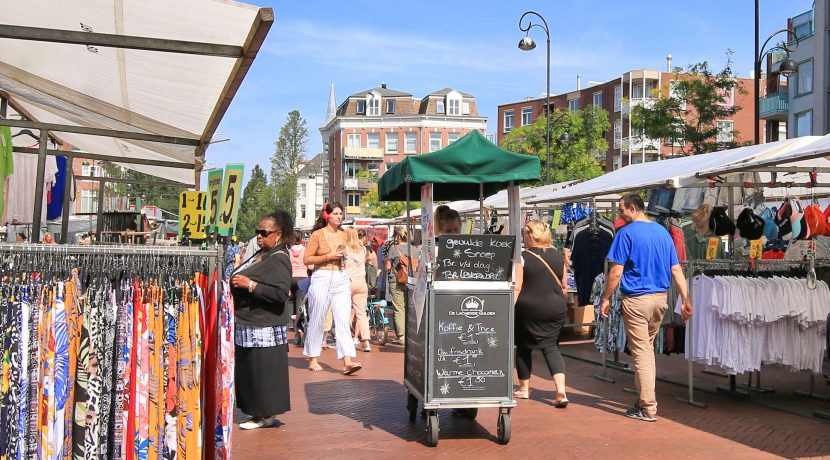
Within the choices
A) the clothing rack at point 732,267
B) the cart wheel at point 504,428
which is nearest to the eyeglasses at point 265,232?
the cart wheel at point 504,428

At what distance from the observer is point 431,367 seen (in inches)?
260

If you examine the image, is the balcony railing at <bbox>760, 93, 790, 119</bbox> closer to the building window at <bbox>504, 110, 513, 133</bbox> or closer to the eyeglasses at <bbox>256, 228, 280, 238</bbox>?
the building window at <bbox>504, 110, 513, 133</bbox>

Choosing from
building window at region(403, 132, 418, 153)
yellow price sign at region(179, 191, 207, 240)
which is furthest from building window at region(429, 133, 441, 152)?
yellow price sign at region(179, 191, 207, 240)

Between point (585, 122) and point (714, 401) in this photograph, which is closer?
point (714, 401)

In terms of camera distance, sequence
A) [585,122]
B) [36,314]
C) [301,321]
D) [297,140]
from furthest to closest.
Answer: [297,140]
[585,122]
[301,321]
[36,314]

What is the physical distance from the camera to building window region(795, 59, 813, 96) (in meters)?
40.3

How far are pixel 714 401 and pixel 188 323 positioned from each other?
603 cm

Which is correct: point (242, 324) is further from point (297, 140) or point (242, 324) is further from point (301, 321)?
point (297, 140)

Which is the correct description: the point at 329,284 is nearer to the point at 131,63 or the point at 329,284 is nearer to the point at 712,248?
the point at 131,63

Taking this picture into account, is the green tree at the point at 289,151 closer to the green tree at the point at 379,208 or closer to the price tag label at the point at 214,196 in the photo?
the green tree at the point at 379,208

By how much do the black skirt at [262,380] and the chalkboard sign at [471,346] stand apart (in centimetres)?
130

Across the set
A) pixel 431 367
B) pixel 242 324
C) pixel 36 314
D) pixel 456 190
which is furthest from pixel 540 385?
pixel 36 314

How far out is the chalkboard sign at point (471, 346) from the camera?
662cm

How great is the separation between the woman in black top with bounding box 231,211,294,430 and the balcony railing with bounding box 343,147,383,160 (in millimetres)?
79629
